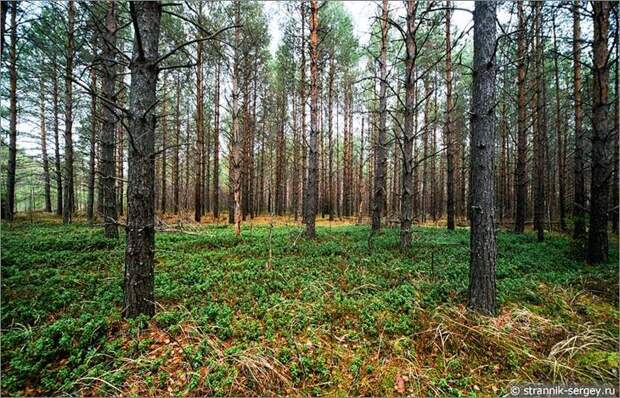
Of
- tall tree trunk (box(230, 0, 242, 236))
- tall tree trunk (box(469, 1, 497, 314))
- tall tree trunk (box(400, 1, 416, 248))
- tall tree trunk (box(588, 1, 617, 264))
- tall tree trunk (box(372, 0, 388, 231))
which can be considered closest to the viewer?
tall tree trunk (box(469, 1, 497, 314))

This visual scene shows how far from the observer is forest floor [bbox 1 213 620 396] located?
238 centimetres

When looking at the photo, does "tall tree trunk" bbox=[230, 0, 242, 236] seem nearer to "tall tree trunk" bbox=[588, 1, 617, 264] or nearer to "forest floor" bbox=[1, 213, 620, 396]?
"forest floor" bbox=[1, 213, 620, 396]

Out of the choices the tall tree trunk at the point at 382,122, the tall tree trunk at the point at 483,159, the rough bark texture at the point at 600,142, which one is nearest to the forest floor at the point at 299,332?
the tall tree trunk at the point at 483,159

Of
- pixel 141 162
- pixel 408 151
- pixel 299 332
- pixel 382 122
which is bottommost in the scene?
pixel 299 332

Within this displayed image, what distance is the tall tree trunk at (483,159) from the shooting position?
3.38m

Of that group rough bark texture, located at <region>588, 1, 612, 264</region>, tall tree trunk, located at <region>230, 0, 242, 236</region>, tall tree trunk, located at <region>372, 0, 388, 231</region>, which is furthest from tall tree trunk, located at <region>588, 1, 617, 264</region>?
tall tree trunk, located at <region>230, 0, 242, 236</region>

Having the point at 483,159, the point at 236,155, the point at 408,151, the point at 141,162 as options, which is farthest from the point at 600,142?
the point at 236,155

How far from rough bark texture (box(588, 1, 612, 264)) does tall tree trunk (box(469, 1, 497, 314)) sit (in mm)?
4952

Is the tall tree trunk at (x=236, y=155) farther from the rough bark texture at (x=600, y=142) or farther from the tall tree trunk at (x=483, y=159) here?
the rough bark texture at (x=600, y=142)

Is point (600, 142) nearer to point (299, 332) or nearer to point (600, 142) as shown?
point (600, 142)

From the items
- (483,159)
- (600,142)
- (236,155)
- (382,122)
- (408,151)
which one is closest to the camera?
(483,159)

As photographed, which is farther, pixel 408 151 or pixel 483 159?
pixel 408 151

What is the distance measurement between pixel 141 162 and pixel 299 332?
284cm

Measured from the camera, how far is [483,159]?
3395mm
